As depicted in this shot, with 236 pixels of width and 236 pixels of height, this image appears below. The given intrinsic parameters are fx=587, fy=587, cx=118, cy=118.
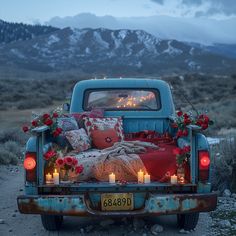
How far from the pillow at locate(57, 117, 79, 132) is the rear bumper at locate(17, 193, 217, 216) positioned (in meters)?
1.71

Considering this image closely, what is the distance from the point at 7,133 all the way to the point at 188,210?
11.8 meters

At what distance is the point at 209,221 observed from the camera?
739 cm

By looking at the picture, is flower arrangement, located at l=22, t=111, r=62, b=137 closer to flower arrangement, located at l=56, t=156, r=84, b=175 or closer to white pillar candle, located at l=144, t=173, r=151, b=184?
flower arrangement, located at l=56, t=156, r=84, b=175

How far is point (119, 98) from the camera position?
8922mm

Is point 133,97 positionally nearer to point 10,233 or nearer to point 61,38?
point 10,233

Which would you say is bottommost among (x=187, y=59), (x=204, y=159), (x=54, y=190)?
(x=187, y=59)

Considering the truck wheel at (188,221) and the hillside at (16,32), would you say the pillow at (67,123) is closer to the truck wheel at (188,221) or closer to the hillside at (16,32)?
the truck wheel at (188,221)

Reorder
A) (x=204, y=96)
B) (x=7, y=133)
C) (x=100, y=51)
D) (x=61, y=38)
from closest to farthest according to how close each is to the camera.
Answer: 1. (x=7, y=133)
2. (x=204, y=96)
3. (x=100, y=51)
4. (x=61, y=38)

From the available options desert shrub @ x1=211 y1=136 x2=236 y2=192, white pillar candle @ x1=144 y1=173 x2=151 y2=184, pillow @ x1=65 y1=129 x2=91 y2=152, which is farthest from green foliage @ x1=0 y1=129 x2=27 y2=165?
white pillar candle @ x1=144 y1=173 x2=151 y2=184

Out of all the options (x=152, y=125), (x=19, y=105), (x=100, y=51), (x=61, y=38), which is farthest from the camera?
(x=61, y=38)

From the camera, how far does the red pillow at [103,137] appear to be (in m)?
7.95

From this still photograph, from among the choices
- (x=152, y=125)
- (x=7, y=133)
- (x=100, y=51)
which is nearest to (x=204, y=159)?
(x=152, y=125)

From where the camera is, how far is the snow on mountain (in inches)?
5017

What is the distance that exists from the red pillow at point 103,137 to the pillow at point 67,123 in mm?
296
